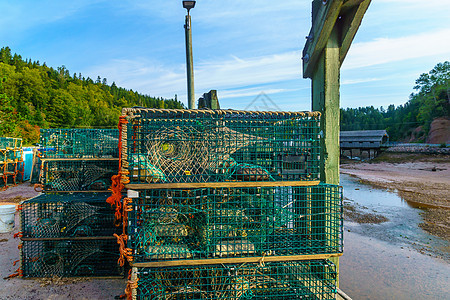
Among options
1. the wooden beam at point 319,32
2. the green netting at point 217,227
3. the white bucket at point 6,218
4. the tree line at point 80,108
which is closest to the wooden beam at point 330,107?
the wooden beam at point 319,32

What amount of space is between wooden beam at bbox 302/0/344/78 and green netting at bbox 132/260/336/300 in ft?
7.29

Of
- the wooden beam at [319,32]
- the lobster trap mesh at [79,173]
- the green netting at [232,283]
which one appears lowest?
the green netting at [232,283]

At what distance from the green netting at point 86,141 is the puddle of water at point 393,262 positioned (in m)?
5.81

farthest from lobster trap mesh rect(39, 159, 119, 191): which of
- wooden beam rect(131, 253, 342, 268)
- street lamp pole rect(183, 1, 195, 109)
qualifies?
wooden beam rect(131, 253, 342, 268)

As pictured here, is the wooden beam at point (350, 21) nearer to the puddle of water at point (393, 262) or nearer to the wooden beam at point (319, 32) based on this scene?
the wooden beam at point (319, 32)

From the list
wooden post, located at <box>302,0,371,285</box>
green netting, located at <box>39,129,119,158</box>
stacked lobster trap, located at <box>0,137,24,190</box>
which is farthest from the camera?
stacked lobster trap, located at <box>0,137,24,190</box>

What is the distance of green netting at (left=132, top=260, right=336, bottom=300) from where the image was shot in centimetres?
268

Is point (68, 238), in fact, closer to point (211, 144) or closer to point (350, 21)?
point (211, 144)

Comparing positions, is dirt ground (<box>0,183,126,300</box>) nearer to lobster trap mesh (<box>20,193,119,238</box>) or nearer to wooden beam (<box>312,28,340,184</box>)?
lobster trap mesh (<box>20,193,119,238</box>)

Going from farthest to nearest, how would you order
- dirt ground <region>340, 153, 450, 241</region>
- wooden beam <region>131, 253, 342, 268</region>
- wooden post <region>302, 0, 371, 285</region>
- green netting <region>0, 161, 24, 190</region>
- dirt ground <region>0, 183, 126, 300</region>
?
1. green netting <region>0, 161, 24, 190</region>
2. dirt ground <region>340, 153, 450, 241</region>
3. dirt ground <region>0, 183, 126, 300</region>
4. wooden post <region>302, 0, 371, 285</region>
5. wooden beam <region>131, 253, 342, 268</region>

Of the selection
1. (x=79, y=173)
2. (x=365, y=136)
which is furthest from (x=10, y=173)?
(x=365, y=136)

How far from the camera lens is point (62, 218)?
14.7 ft

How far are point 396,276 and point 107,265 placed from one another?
5.90 metres

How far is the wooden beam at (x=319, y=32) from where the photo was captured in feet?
9.38
